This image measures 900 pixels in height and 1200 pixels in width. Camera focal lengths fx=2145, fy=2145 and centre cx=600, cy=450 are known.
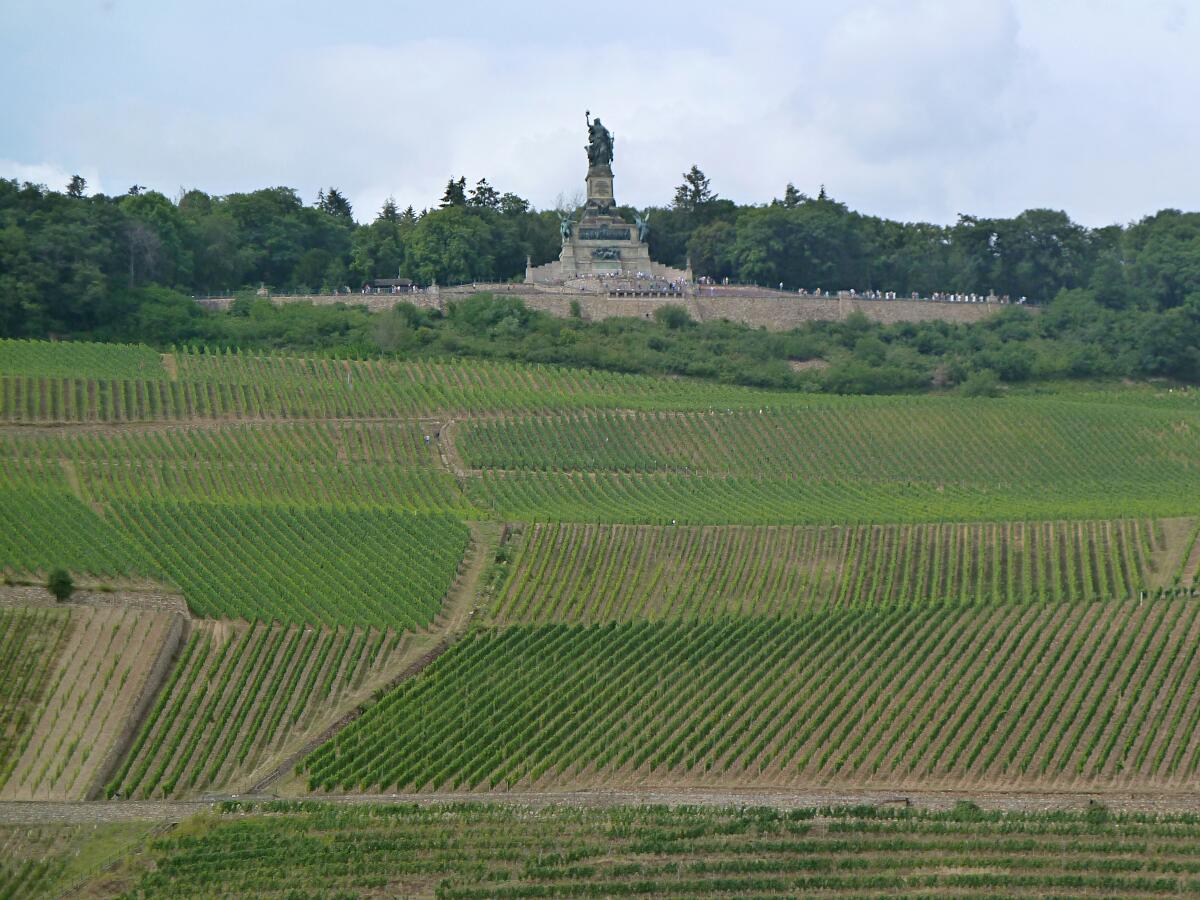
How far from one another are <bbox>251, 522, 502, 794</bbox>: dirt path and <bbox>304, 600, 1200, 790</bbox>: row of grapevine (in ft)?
1.39

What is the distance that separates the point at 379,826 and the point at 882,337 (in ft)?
168

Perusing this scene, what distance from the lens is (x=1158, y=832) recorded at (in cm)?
3681

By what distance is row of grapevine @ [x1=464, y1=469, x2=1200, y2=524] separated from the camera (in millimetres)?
56562

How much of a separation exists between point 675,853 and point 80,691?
14.4 m

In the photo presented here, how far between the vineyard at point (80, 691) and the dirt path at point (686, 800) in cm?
105

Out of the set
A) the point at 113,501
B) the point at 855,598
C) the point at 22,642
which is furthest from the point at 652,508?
the point at 22,642

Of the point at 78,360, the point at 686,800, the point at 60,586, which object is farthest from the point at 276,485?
the point at 686,800

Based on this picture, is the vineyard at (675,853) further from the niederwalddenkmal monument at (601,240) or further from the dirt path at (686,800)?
the niederwalddenkmal monument at (601,240)

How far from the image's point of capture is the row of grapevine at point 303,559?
48.9 metres

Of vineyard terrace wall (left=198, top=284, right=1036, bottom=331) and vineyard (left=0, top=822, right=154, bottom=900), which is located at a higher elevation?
vineyard terrace wall (left=198, top=284, right=1036, bottom=331)

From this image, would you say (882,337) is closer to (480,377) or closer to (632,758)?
(480,377)

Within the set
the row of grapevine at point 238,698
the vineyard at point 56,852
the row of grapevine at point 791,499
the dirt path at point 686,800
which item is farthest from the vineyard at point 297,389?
the vineyard at point 56,852

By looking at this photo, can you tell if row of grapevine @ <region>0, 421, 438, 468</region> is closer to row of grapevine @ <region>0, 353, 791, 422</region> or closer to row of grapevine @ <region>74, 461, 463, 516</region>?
row of grapevine @ <region>74, 461, 463, 516</region>

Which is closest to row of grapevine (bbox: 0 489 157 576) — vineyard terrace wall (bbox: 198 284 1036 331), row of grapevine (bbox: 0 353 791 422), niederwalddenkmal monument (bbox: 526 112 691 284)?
row of grapevine (bbox: 0 353 791 422)
